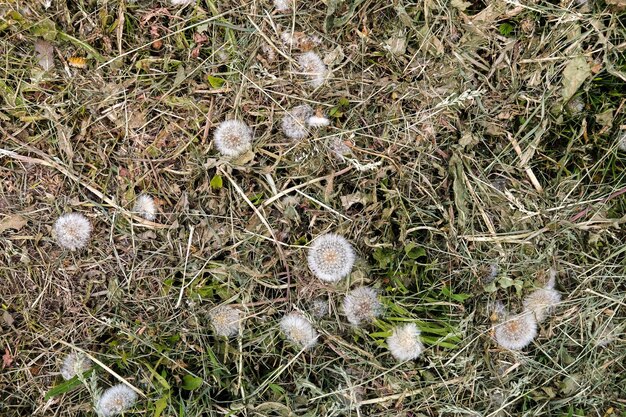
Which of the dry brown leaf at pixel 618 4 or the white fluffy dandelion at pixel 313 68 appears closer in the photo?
the dry brown leaf at pixel 618 4

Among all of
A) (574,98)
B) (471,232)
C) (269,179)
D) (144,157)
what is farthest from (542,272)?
(144,157)

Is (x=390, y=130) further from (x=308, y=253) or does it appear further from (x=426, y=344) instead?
(x=426, y=344)

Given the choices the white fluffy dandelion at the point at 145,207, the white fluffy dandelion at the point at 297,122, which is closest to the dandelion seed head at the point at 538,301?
the white fluffy dandelion at the point at 297,122

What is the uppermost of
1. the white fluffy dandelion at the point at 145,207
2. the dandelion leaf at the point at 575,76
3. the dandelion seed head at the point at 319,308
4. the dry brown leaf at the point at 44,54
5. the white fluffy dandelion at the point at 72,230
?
the dandelion leaf at the point at 575,76

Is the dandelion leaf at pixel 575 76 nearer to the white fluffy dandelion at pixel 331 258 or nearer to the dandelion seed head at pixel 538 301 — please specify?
the dandelion seed head at pixel 538 301

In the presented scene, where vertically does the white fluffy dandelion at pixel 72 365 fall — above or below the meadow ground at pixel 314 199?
below
